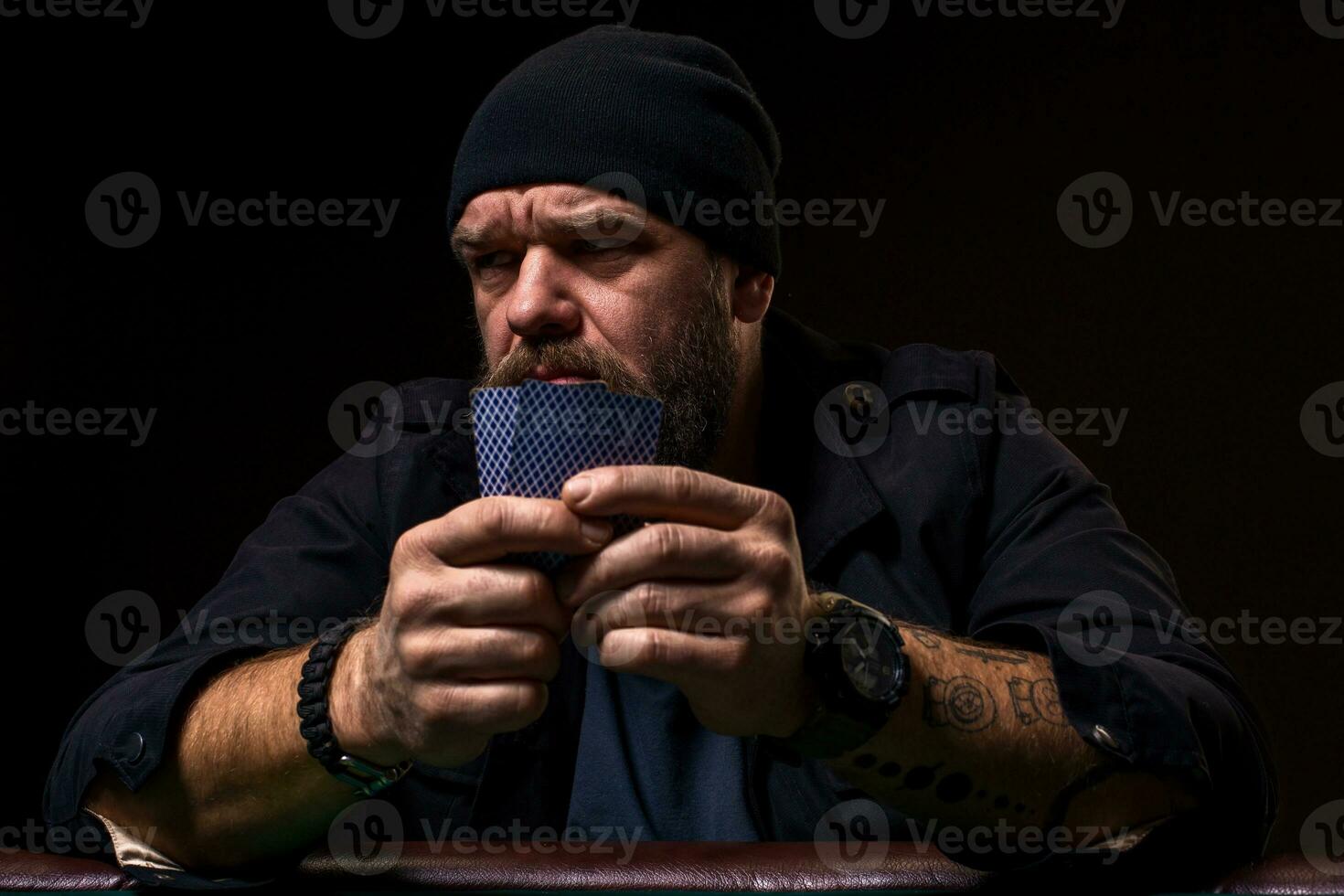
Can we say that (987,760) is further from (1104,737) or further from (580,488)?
(580,488)

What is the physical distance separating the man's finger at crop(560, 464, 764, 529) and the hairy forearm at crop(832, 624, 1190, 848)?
313 millimetres

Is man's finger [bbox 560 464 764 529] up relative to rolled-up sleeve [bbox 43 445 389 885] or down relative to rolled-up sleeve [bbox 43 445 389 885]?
up

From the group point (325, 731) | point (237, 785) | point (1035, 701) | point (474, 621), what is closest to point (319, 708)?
point (325, 731)

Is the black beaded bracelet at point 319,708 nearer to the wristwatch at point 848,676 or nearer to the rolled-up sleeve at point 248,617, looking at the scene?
the rolled-up sleeve at point 248,617

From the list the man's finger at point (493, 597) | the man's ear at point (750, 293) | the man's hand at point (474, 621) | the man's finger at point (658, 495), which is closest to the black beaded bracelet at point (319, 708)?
the man's hand at point (474, 621)

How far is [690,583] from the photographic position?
130 centimetres

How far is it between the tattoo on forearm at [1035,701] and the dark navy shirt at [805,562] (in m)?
0.13

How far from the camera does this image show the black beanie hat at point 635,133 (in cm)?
213

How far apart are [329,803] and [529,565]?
452mm

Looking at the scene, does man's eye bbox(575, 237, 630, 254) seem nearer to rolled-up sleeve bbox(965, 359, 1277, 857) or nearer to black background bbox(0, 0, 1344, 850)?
rolled-up sleeve bbox(965, 359, 1277, 857)

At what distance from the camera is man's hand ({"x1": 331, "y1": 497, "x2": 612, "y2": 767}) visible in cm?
126

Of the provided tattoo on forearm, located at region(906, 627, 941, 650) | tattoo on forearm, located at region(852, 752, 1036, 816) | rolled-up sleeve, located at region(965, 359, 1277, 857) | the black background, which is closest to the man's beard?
rolled-up sleeve, located at region(965, 359, 1277, 857)

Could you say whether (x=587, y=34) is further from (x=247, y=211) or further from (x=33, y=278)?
(x=33, y=278)

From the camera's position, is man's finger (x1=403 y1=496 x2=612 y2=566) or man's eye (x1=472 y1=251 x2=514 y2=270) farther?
man's eye (x1=472 y1=251 x2=514 y2=270)
